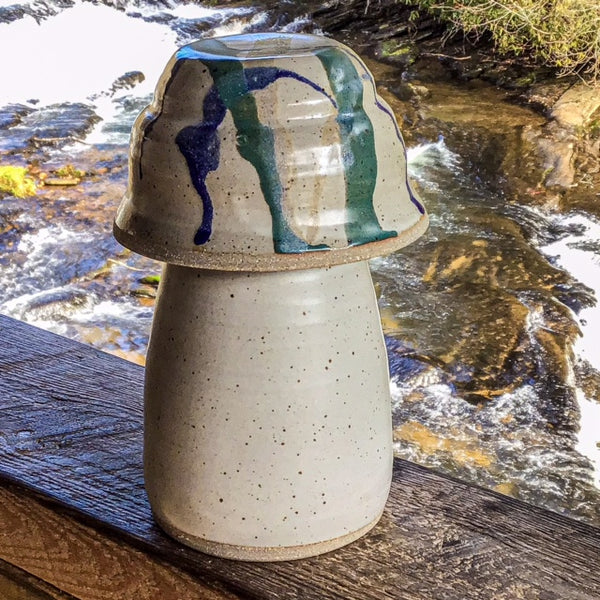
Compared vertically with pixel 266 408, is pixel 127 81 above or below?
below

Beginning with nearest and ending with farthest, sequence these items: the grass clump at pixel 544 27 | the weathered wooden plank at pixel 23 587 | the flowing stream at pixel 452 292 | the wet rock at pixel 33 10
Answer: the weathered wooden plank at pixel 23 587
the flowing stream at pixel 452 292
the grass clump at pixel 544 27
the wet rock at pixel 33 10

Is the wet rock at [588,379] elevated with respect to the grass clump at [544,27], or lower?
lower

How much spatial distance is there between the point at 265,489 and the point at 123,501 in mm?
165

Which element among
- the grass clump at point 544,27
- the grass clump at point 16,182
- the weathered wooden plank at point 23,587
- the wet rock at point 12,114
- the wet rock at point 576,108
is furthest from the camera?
the wet rock at point 12,114

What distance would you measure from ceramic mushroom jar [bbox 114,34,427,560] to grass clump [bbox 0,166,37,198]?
154 inches

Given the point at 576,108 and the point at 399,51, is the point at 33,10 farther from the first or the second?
the point at 576,108

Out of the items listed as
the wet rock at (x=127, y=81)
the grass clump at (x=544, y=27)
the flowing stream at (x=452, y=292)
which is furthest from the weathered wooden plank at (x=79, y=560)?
the wet rock at (x=127, y=81)

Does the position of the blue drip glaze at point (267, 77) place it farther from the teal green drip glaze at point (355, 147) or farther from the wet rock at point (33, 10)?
the wet rock at point (33, 10)

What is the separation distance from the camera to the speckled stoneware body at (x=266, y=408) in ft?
2.02

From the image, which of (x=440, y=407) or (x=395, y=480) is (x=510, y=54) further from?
(x=395, y=480)

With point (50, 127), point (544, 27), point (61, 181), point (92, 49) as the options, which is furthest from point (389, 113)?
point (92, 49)

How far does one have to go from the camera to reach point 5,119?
534cm

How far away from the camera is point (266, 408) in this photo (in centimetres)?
62

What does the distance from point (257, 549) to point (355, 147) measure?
0.29 metres
